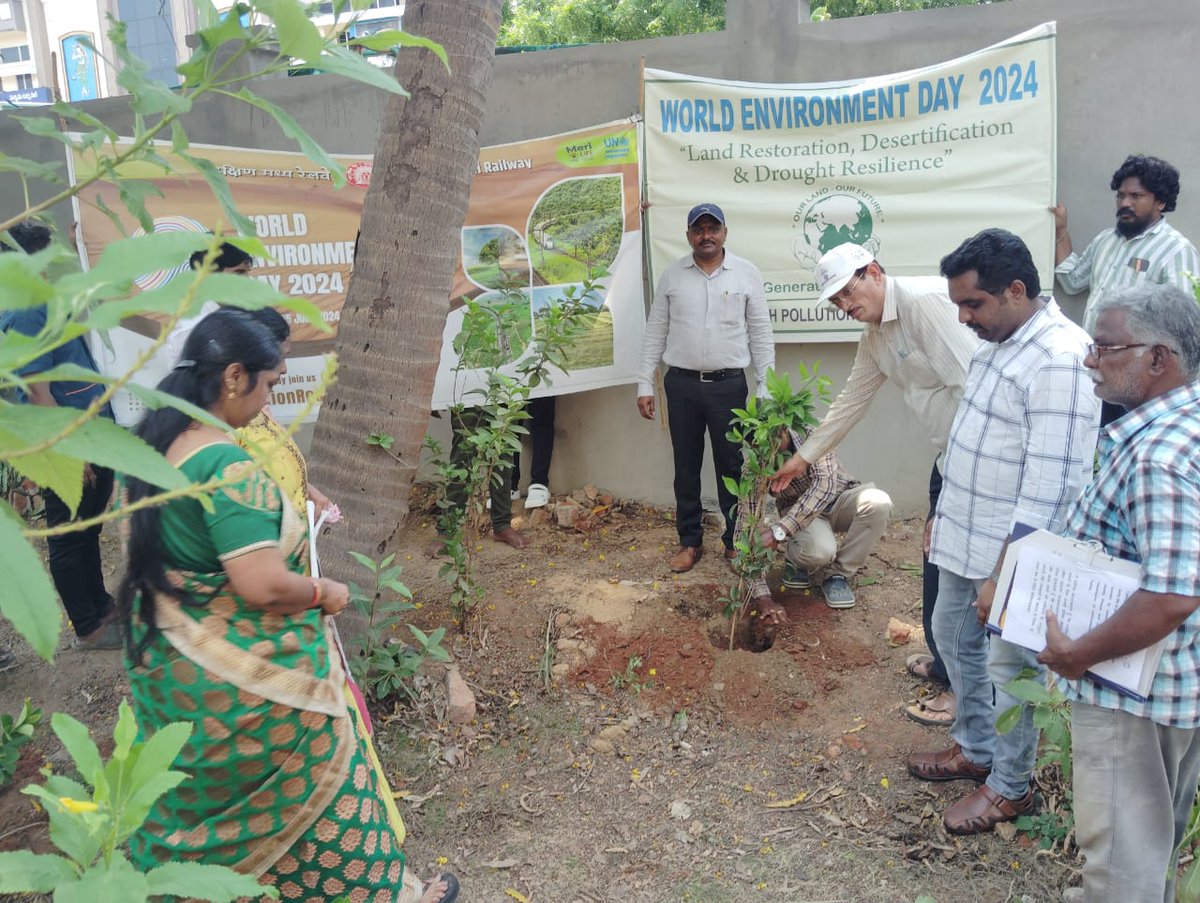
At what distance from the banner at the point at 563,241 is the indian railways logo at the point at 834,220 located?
3.01 feet

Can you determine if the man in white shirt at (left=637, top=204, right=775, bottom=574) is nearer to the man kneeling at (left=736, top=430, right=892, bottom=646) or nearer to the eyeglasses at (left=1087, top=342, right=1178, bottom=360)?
the man kneeling at (left=736, top=430, right=892, bottom=646)

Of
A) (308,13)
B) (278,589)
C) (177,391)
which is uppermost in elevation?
(308,13)

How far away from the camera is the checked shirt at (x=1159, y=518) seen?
1.77m

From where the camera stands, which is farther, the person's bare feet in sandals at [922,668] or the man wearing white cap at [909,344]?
the person's bare feet in sandals at [922,668]

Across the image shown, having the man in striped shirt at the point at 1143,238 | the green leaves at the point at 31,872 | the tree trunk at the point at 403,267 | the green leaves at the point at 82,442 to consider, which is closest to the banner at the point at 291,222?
the tree trunk at the point at 403,267

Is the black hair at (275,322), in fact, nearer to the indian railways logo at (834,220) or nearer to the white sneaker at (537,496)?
the white sneaker at (537,496)

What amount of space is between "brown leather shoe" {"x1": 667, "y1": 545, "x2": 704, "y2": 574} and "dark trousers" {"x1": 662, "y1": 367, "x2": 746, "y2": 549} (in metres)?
0.05

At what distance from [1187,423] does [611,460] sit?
4.04m

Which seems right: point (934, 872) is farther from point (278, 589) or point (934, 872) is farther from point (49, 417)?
point (49, 417)

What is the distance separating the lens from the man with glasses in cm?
179

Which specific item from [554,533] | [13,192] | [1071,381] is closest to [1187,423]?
[1071,381]

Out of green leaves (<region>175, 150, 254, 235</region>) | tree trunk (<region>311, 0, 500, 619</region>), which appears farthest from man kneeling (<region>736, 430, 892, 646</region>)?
green leaves (<region>175, 150, 254, 235</region>)

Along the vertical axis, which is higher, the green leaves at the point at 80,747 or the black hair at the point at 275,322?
the black hair at the point at 275,322

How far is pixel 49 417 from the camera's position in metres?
0.76
